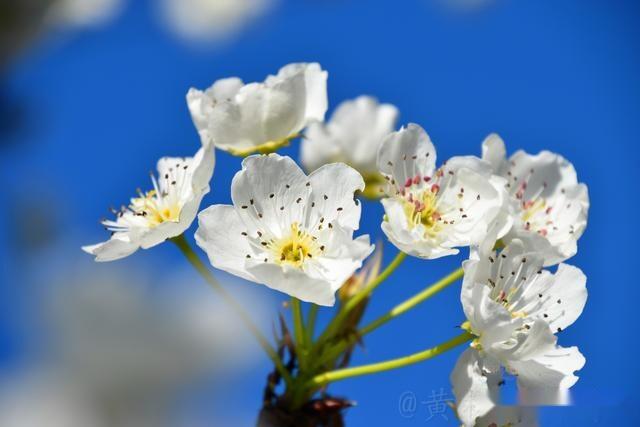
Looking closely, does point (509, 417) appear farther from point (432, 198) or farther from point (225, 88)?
point (225, 88)

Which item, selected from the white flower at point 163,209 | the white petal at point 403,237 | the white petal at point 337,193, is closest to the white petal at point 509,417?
the white petal at point 403,237

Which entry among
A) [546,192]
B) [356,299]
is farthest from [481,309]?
[546,192]

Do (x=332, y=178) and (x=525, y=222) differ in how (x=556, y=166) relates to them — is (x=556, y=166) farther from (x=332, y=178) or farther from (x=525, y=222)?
(x=332, y=178)

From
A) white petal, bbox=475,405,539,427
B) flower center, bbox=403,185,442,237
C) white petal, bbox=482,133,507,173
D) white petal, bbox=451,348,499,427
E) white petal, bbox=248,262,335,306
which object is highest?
white petal, bbox=482,133,507,173

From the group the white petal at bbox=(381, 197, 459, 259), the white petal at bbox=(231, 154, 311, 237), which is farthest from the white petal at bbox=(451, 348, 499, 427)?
the white petal at bbox=(231, 154, 311, 237)

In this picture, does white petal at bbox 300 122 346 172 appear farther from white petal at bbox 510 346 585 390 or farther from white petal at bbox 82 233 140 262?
white petal at bbox 510 346 585 390

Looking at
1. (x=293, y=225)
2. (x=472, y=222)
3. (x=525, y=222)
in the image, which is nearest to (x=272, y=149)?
(x=293, y=225)

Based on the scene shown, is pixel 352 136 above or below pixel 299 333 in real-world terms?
above
